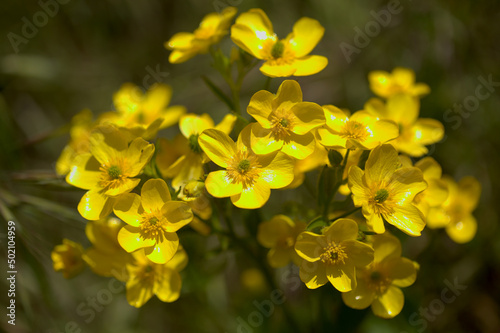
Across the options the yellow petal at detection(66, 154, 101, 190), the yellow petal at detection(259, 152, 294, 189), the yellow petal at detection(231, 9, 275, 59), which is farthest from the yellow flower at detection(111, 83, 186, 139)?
the yellow petal at detection(259, 152, 294, 189)

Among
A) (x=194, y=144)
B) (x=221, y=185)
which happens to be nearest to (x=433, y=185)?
(x=221, y=185)

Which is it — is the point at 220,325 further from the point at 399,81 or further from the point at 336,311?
the point at 399,81

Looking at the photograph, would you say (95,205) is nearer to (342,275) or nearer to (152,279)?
(152,279)

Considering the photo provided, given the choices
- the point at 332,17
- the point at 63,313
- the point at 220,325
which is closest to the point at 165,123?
the point at 220,325

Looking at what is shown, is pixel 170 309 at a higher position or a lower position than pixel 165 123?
lower

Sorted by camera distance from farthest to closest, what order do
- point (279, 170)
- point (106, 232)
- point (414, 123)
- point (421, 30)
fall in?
point (421, 30) < point (414, 123) < point (106, 232) < point (279, 170)
